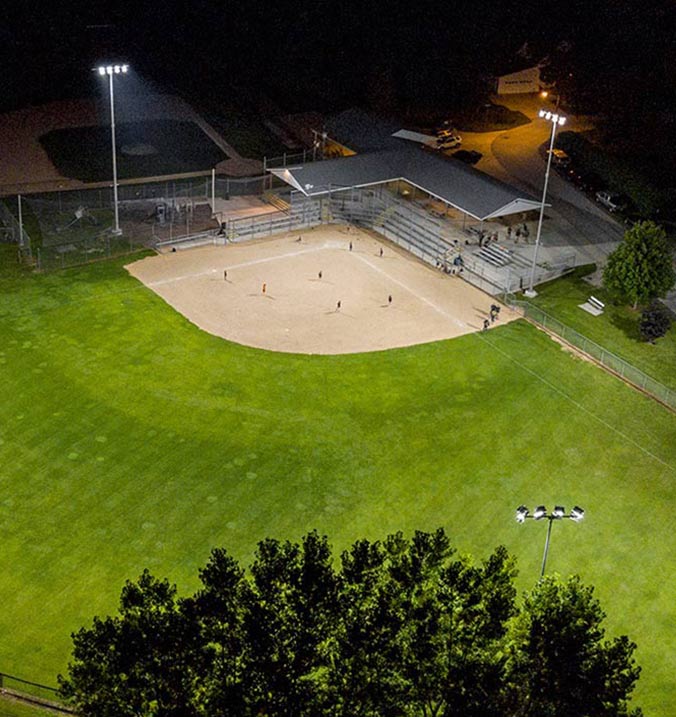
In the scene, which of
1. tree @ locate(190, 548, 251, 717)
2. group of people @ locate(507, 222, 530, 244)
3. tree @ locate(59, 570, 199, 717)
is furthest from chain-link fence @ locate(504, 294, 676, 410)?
tree @ locate(59, 570, 199, 717)

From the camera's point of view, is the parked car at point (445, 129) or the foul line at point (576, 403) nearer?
the foul line at point (576, 403)

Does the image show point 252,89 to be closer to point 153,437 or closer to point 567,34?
point 567,34

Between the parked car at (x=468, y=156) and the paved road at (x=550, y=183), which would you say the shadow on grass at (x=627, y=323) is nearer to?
the paved road at (x=550, y=183)

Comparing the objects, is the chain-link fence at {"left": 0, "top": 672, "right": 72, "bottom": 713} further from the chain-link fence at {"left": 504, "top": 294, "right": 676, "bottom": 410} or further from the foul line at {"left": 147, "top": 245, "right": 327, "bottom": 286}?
the chain-link fence at {"left": 504, "top": 294, "right": 676, "bottom": 410}

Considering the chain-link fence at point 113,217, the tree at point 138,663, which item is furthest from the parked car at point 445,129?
the tree at point 138,663

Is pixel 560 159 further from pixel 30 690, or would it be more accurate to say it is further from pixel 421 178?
pixel 30 690

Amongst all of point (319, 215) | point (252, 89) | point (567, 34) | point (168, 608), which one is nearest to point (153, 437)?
point (168, 608)

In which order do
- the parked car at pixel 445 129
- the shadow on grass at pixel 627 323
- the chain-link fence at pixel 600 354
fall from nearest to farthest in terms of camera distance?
1. the chain-link fence at pixel 600 354
2. the shadow on grass at pixel 627 323
3. the parked car at pixel 445 129
